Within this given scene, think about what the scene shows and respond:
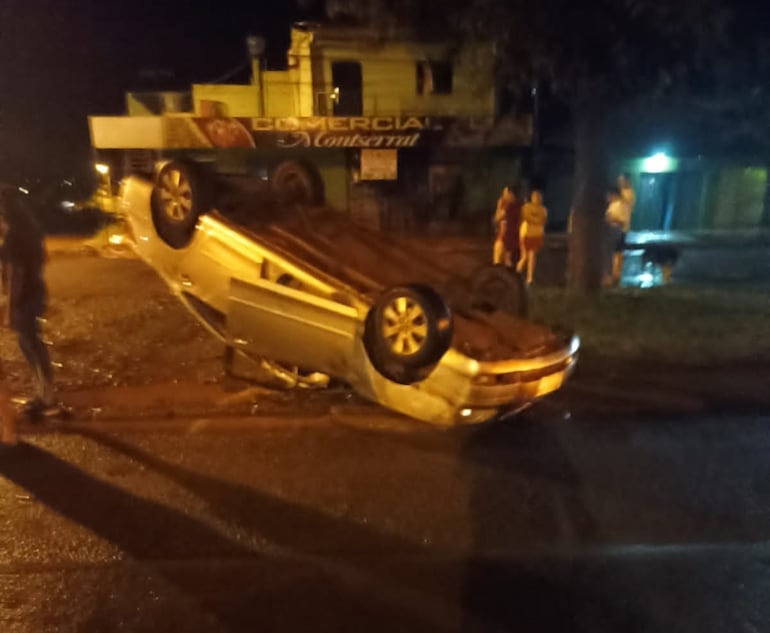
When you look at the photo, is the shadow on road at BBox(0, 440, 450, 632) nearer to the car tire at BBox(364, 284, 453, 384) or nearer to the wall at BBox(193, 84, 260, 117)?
the car tire at BBox(364, 284, 453, 384)

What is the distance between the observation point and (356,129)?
24.2m

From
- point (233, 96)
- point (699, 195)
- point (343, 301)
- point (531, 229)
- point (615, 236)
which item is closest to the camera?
point (343, 301)

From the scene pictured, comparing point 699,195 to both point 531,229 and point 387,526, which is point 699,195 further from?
point 387,526

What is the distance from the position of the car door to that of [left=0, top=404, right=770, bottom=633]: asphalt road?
0.58m

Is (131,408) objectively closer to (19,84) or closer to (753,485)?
(753,485)

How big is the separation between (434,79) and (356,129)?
338 cm

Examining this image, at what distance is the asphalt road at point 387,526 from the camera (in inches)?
141

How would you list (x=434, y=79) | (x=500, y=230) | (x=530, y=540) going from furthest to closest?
(x=434, y=79), (x=500, y=230), (x=530, y=540)

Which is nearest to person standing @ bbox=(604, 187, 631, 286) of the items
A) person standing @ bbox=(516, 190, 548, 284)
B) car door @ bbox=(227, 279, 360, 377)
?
person standing @ bbox=(516, 190, 548, 284)

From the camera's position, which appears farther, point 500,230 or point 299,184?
point 500,230

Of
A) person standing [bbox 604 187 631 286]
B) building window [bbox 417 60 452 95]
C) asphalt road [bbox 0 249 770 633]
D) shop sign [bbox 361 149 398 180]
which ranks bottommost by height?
asphalt road [bbox 0 249 770 633]

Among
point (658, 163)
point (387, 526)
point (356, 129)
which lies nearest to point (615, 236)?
point (387, 526)

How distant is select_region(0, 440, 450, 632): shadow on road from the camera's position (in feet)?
11.6

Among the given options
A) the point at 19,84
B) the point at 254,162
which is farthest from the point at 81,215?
the point at 19,84
